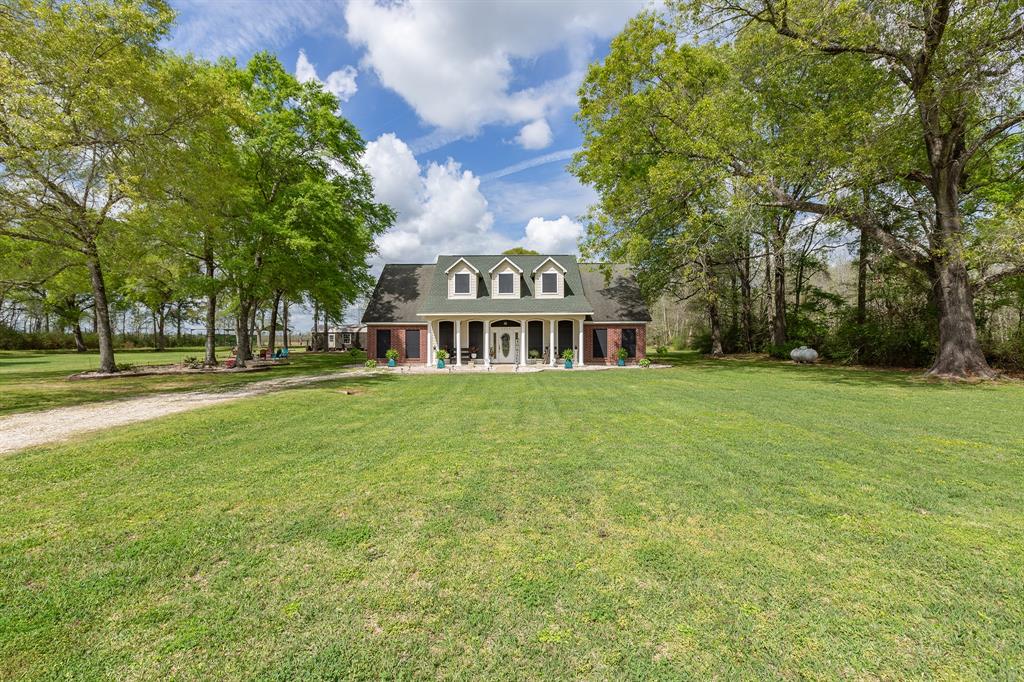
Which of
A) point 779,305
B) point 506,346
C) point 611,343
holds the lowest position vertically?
point 506,346

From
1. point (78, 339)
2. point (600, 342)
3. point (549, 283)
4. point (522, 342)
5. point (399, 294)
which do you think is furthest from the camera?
point (78, 339)

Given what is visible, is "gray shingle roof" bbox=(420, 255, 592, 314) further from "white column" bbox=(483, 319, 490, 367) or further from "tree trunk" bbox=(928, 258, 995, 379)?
"tree trunk" bbox=(928, 258, 995, 379)

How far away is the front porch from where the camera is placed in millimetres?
22172

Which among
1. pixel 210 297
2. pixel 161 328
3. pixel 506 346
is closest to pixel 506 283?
pixel 506 346

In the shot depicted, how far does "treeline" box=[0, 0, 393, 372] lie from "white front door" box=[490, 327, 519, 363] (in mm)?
8592

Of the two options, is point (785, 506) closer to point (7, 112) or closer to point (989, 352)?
point (7, 112)

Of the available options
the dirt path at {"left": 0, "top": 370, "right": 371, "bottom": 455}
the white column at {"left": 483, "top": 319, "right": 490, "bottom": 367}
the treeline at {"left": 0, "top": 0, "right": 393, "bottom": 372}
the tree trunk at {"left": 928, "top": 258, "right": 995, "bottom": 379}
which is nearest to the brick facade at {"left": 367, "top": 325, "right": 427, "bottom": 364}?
the treeline at {"left": 0, "top": 0, "right": 393, "bottom": 372}

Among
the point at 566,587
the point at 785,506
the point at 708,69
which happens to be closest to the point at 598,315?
the point at 708,69

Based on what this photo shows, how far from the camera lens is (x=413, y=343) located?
77.6 ft

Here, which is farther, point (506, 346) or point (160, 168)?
point (506, 346)

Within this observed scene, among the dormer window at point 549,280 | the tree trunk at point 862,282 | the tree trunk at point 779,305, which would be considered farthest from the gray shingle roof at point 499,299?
the tree trunk at point 862,282

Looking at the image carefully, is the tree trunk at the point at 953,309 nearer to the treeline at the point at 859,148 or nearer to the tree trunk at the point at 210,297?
the treeline at the point at 859,148

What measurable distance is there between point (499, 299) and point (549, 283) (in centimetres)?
303

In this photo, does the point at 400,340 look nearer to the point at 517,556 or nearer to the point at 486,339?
the point at 486,339
